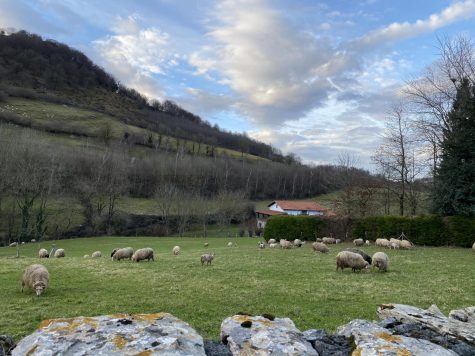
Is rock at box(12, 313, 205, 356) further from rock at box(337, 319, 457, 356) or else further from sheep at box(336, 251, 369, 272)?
sheep at box(336, 251, 369, 272)

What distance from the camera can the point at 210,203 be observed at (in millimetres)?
97312

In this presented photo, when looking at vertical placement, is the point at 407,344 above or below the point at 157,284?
above

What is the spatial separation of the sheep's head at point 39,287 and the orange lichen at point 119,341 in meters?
12.6

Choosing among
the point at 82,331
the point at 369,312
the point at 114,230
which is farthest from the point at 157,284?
the point at 114,230

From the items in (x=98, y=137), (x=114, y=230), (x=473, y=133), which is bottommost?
(x=114, y=230)

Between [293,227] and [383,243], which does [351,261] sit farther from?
[293,227]

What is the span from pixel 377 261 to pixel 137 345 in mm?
19379

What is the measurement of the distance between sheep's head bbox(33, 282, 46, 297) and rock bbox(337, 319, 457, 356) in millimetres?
13610

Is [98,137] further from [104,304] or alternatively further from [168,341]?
[168,341]

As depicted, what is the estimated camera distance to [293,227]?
160 feet

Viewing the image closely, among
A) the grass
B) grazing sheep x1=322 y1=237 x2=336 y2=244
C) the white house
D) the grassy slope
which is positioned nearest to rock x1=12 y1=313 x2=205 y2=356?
the grass

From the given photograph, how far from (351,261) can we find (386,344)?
57.2 ft

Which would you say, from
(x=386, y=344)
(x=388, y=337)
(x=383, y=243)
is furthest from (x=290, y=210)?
(x=386, y=344)

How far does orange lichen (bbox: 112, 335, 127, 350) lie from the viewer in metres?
4.27
